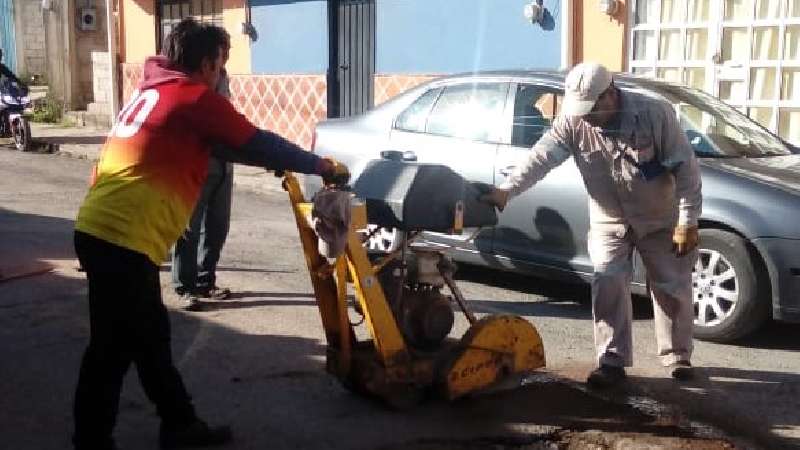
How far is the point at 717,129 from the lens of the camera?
22.6 ft

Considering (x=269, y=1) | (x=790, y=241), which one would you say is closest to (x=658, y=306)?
(x=790, y=241)

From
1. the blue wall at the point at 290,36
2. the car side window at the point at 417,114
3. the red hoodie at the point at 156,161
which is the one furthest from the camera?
the blue wall at the point at 290,36

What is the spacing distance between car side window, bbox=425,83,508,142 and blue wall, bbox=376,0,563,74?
380 cm

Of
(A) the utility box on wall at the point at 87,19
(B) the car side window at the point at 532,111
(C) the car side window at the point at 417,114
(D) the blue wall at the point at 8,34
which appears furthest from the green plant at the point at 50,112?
(B) the car side window at the point at 532,111

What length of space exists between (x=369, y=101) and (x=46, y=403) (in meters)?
9.98

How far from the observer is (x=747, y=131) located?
7.11 meters

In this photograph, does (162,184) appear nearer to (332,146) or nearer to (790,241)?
(790,241)

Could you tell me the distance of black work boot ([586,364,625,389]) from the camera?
523 centimetres

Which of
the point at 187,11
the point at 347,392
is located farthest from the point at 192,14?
the point at 347,392

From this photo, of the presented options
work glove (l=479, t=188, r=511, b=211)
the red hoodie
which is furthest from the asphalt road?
the red hoodie

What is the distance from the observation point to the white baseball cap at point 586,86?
500 cm

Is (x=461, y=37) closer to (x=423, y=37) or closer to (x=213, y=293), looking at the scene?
(x=423, y=37)

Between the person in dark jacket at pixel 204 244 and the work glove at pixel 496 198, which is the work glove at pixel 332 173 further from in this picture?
the person in dark jacket at pixel 204 244

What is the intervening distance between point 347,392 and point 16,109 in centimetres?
1371
